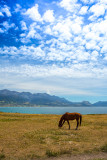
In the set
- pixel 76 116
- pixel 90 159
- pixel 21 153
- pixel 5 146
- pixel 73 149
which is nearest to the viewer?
pixel 90 159

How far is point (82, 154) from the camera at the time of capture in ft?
35.5

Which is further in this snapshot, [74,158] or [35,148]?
[35,148]

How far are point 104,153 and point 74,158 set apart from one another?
2755mm

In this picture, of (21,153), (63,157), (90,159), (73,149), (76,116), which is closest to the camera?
(90,159)

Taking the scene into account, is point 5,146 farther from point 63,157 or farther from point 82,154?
point 82,154

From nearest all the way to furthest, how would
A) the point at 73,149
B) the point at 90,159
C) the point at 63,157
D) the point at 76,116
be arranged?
the point at 90,159, the point at 63,157, the point at 73,149, the point at 76,116

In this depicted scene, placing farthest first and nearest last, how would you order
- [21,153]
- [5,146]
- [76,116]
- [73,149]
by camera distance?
[76,116]
[5,146]
[73,149]
[21,153]

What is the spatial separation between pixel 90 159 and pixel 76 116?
13565 millimetres

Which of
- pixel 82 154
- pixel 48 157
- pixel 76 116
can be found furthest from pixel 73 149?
pixel 76 116

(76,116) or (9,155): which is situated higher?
(76,116)

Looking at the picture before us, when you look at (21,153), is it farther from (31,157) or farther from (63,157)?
(63,157)

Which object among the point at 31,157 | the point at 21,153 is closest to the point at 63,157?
the point at 31,157

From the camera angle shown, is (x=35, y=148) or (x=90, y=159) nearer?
(x=90, y=159)

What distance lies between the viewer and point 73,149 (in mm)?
11734
